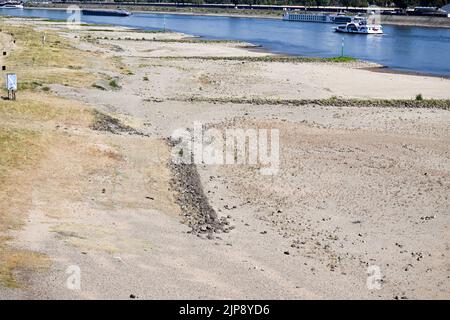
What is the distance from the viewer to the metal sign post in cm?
2944

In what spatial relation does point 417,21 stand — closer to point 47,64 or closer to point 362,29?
point 362,29

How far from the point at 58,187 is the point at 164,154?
262 inches

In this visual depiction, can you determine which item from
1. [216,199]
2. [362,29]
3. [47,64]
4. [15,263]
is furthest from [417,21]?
[15,263]

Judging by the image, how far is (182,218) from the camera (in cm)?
1869

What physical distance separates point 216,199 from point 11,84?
46.2 ft

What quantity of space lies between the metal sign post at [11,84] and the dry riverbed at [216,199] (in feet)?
3.13

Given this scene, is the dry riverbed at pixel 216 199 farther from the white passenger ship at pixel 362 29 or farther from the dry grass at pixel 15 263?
the white passenger ship at pixel 362 29

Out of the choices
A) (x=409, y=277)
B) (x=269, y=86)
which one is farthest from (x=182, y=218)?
(x=269, y=86)

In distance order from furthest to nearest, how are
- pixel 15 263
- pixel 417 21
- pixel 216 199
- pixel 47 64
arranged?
pixel 417 21 → pixel 47 64 → pixel 216 199 → pixel 15 263

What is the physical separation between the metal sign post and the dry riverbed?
3.13ft

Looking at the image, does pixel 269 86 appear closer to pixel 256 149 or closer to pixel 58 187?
pixel 256 149

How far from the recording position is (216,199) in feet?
68.5

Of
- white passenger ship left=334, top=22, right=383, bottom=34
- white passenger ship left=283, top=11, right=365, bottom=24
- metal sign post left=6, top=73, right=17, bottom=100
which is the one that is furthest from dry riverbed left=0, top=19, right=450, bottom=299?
white passenger ship left=283, top=11, right=365, bottom=24
